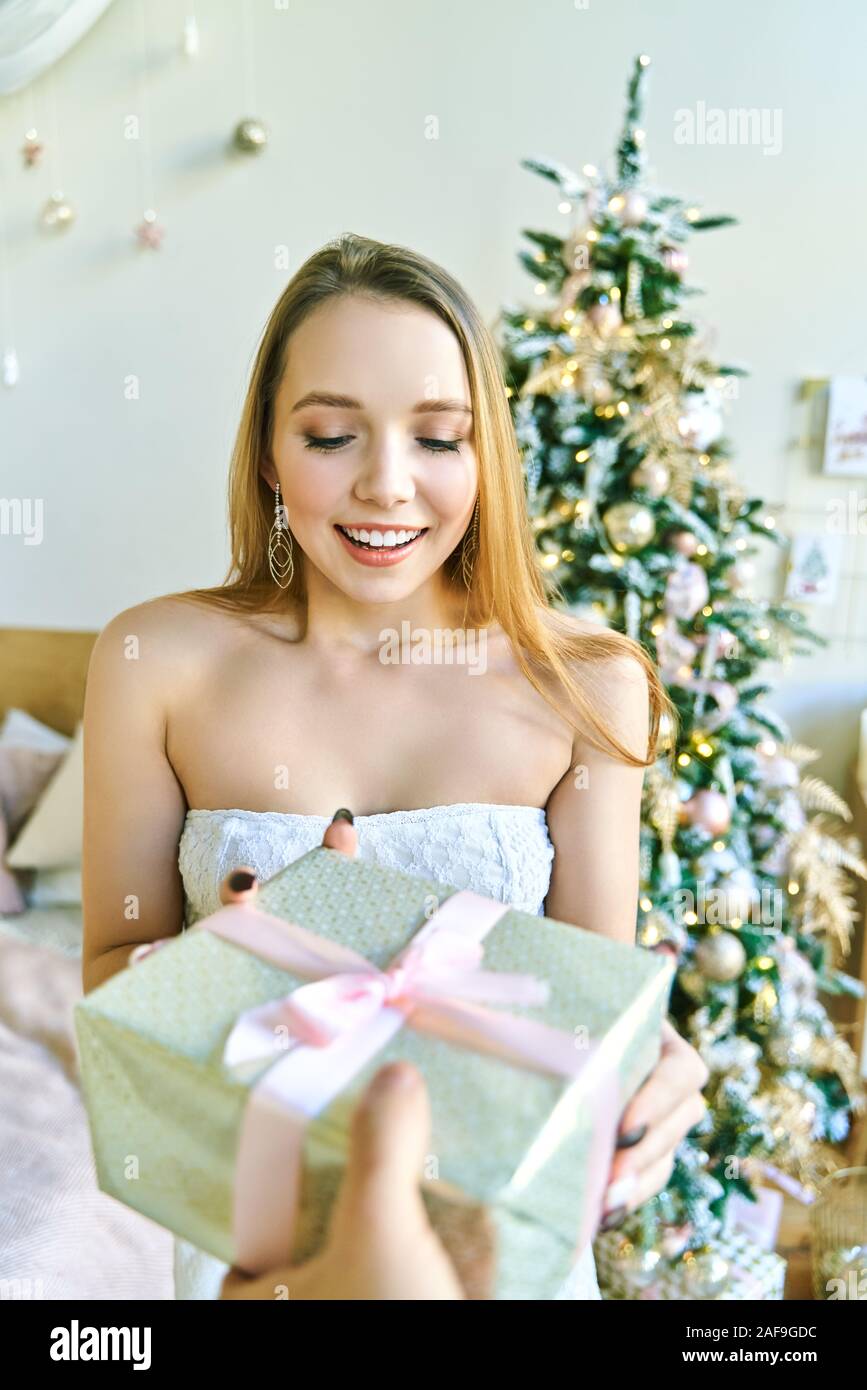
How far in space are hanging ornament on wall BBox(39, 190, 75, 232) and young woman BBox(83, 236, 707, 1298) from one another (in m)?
2.11

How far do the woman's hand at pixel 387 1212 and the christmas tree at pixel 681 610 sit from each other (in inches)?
52.0

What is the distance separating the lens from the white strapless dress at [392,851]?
3.24ft

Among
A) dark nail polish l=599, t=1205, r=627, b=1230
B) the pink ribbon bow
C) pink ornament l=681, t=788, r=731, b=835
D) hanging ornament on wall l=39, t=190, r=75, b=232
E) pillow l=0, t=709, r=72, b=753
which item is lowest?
pillow l=0, t=709, r=72, b=753

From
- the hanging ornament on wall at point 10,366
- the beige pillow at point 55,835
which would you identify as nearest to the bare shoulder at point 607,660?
the beige pillow at point 55,835

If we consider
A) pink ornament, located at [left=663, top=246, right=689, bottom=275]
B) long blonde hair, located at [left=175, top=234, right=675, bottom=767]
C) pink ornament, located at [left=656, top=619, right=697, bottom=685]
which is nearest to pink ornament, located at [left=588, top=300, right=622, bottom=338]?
pink ornament, located at [left=663, top=246, right=689, bottom=275]

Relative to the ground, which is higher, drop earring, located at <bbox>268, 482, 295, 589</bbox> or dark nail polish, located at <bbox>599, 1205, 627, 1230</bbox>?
drop earring, located at <bbox>268, 482, 295, 589</bbox>

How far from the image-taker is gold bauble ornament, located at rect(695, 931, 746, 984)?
197 centimetres

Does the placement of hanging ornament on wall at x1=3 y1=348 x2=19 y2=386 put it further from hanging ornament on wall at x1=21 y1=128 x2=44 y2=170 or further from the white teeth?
the white teeth

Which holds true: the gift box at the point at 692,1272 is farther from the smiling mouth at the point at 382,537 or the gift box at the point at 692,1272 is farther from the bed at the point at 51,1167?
the smiling mouth at the point at 382,537

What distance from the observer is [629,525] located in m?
1.88

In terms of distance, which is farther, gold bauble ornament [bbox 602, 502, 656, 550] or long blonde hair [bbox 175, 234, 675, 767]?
gold bauble ornament [bbox 602, 502, 656, 550]

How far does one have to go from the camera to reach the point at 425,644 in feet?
3.68

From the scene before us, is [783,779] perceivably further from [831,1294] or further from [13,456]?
[13,456]
